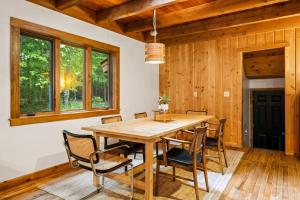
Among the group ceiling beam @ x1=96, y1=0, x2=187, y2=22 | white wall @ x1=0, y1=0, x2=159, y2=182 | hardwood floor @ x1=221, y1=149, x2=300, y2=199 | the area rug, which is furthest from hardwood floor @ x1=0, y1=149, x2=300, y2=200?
ceiling beam @ x1=96, y1=0, x2=187, y2=22

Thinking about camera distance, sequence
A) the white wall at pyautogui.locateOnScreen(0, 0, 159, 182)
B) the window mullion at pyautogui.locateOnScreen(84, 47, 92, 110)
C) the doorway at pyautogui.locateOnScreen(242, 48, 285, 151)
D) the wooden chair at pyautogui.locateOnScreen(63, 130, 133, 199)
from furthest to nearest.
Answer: the doorway at pyautogui.locateOnScreen(242, 48, 285, 151) → the window mullion at pyautogui.locateOnScreen(84, 47, 92, 110) → the white wall at pyautogui.locateOnScreen(0, 0, 159, 182) → the wooden chair at pyautogui.locateOnScreen(63, 130, 133, 199)

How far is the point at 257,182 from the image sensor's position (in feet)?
9.34

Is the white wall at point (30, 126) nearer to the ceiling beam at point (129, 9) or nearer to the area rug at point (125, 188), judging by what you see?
the ceiling beam at point (129, 9)

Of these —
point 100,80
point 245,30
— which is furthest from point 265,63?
point 100,80

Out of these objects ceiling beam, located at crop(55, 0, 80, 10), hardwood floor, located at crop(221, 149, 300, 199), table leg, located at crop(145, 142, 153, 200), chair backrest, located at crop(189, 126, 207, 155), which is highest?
ceiling beam, located at crop(55, 0, 80, 10)

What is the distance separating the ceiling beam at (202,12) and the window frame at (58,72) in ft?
2.35

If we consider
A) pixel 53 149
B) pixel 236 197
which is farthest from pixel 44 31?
pixel 236 197

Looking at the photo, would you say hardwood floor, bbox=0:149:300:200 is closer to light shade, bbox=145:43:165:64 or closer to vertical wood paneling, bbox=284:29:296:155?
vertical wood paneling, bbox=284:29:296:155

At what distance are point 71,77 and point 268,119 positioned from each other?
18.0ft

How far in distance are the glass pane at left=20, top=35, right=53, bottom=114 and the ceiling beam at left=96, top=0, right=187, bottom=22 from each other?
1.07 meters

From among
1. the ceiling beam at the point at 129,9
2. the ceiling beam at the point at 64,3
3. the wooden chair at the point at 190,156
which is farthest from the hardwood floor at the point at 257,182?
the ceiling beam at the point at 129,9

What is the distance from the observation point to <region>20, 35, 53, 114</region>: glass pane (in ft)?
9.59

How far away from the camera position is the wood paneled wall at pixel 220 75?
13.2 feet

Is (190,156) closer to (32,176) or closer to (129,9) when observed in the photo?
(32,176)
